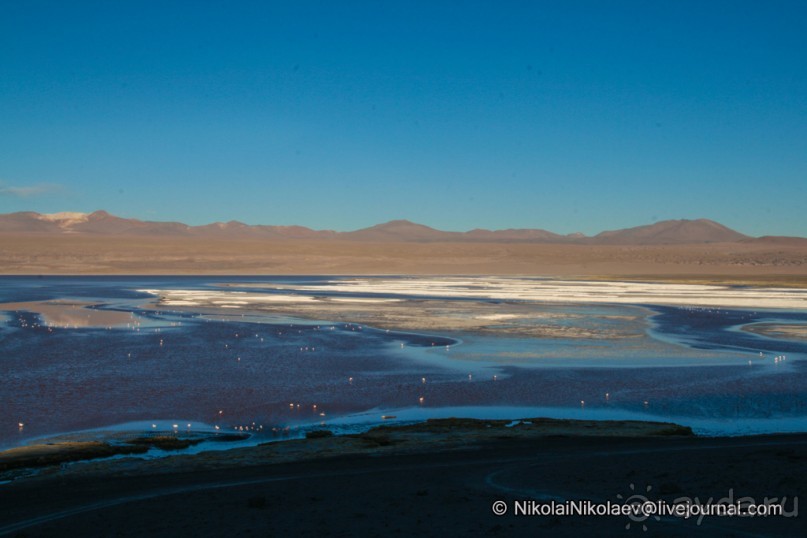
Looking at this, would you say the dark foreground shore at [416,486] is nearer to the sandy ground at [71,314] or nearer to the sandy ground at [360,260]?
the sandy ground at [71,314]

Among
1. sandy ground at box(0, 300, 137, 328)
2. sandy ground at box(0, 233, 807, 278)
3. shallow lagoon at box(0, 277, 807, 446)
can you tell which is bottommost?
shallow lagoon at box(0, 277, 807, 446)

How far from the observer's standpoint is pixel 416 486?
8.62 m

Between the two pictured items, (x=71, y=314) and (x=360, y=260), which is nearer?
(x=71, y=314)

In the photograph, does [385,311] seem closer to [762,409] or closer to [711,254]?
[762,409]

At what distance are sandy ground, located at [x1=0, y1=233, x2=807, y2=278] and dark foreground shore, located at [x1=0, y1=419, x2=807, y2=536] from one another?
80743mm

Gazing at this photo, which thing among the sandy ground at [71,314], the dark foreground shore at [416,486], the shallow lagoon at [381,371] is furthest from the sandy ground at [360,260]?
the dark foreground shore at [416,486]

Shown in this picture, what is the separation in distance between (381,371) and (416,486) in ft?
33.0

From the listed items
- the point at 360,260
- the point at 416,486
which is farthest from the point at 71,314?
the point at 360,260

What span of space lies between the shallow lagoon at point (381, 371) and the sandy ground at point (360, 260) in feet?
211

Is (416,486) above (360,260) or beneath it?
beneath

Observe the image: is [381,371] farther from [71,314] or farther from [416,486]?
[71,314]

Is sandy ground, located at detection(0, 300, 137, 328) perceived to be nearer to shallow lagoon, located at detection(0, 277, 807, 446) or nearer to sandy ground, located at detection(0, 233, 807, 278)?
shallow lagoon, located at detection(0, 277, 807, 446)

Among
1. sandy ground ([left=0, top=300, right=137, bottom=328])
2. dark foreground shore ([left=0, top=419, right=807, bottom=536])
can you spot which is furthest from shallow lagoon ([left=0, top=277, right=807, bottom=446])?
dark foreground shore ([left=0, top=419, right=807, bottom=536])

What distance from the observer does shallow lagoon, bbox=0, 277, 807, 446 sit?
1394cm
